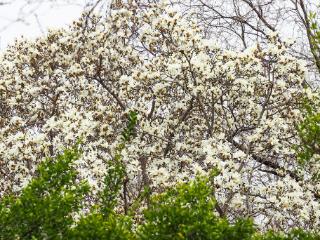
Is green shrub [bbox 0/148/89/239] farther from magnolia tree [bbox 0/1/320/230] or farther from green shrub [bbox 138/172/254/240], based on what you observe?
magnolia tree [bbox 0/1/320/230]

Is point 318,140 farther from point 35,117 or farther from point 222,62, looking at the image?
point 35,117

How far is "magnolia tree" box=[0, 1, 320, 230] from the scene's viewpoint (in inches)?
316

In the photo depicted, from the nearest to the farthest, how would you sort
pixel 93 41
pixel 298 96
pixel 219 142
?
pixel 219 142 < pixel 298 96 < pixel 93 41

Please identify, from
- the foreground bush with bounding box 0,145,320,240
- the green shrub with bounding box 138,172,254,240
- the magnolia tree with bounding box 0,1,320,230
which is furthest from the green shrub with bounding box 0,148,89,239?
the magnolia tree with bounding box 0,1,320,230

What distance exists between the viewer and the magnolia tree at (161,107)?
8031 mm

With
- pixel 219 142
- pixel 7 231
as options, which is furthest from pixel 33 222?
pixel 219 142

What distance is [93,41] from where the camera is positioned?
8.98m

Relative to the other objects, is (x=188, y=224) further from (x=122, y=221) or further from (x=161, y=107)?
(x=161, y=107)

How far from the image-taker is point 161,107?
9266 millimetres

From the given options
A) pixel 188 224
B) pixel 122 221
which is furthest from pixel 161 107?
pixel 188 224

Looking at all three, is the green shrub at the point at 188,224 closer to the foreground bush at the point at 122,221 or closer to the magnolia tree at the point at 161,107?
the foreground bush at the point at 122,221

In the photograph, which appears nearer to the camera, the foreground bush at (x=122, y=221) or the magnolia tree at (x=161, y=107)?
the foreground bush at (x=122, y=221)

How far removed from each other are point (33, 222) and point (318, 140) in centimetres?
273

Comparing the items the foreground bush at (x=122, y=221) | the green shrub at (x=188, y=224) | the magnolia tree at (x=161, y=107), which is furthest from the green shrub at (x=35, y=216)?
the magnolia tree at (x=161, y=107)
